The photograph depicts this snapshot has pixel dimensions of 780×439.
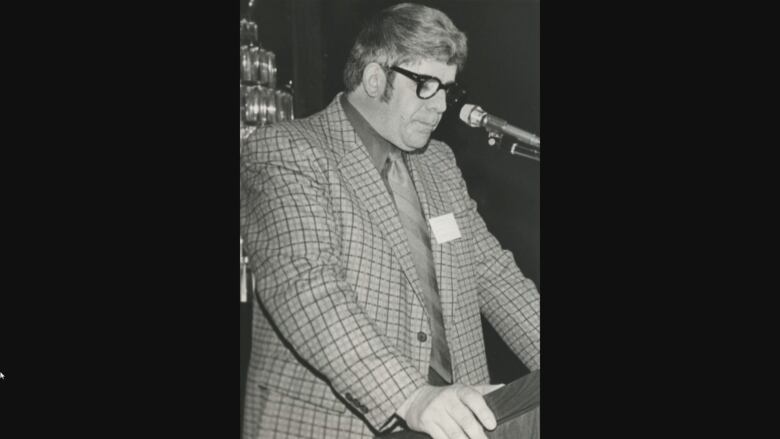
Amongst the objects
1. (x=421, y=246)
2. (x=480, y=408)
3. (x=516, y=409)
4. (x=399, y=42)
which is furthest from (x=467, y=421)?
(x=399, y=42)

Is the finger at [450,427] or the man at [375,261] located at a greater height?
the man at [375,261]

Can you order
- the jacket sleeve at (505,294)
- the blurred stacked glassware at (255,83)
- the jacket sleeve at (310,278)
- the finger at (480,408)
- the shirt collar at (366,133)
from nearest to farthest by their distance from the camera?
the finger at (480,408) → the jacket sleeve at (310,278) → the blurred stacked glassware at (255,83) → the shirt collar at (366,133) → the jacket sleeve at (505,294)

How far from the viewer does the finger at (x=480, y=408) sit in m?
1.36

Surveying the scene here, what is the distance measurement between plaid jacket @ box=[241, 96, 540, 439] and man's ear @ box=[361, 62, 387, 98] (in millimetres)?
86

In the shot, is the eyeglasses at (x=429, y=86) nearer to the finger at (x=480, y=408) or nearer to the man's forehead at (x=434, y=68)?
the man's forehead at (x=434, y=68)

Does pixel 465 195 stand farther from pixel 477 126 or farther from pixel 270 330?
pixel 270 330

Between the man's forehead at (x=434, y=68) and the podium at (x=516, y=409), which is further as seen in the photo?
the man's forehead at (x=434, y=68)

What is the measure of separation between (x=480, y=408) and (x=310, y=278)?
0.42 m

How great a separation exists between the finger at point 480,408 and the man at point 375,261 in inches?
0.6

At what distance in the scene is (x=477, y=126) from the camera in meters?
1.82

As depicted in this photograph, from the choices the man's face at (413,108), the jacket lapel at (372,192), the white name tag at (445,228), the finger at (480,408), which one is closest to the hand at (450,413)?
the finger at (480,408)

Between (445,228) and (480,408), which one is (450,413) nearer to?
(480,408)

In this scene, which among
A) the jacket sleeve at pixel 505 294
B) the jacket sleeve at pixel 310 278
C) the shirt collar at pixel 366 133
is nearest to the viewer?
the jacket sleeve at pixel 310 278
